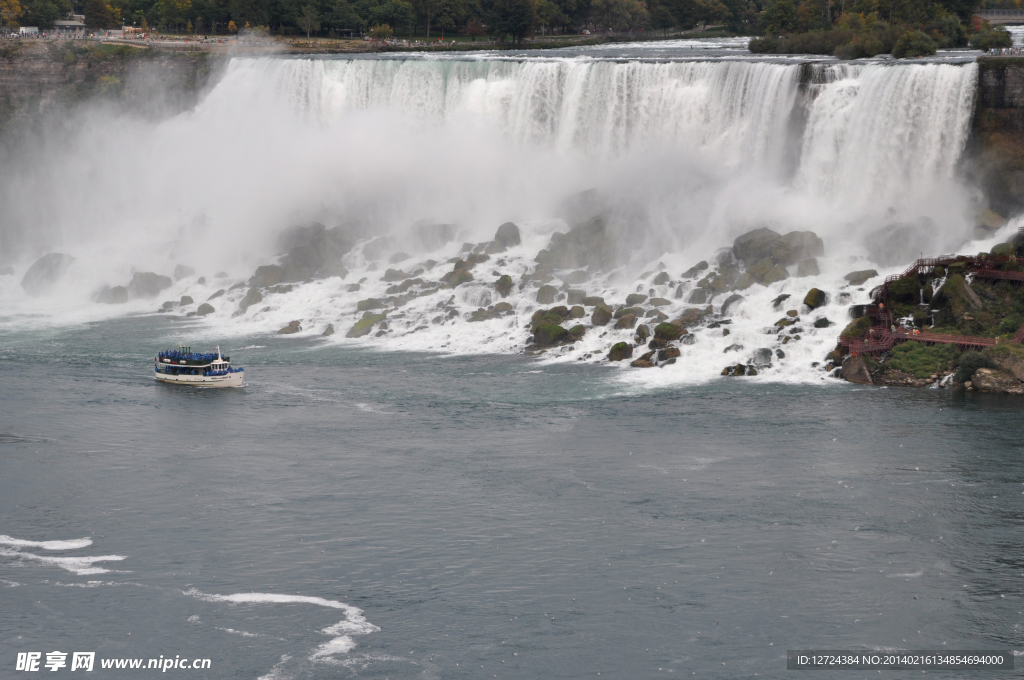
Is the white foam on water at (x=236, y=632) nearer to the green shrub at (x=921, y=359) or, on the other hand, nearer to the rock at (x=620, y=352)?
the rock at (x=620, y=352)

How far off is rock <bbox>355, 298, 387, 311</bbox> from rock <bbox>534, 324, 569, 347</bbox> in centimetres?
1119

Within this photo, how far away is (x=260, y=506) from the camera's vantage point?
3903 cm

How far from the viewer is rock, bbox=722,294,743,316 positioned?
60.0 m

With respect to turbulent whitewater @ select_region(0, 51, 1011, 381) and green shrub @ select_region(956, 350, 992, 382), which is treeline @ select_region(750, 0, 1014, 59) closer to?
turbulent whitewater @ select_region(0, 51, 1011, 381)

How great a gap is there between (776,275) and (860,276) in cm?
397

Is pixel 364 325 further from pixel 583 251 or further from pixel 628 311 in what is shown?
pixel 628 311

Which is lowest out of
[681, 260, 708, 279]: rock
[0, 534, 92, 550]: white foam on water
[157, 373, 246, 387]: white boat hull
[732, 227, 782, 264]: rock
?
[157, 373, 246, 387]: white boat hull

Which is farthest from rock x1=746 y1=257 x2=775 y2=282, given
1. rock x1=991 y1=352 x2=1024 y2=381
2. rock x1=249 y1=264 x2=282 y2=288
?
rock x1=249 y1=264 x2=282 y2=288

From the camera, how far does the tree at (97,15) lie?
12812 centimetres

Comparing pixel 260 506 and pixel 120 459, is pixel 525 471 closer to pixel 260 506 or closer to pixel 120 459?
pixel 260 506

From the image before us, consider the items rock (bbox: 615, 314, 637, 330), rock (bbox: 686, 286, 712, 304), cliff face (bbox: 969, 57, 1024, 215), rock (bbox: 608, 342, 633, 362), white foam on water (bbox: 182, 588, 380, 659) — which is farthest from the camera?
cliff face (bbox: 969, 57, 1024, 215)

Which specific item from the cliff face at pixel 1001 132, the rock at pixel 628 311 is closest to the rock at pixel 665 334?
the rock at pixel 628 311

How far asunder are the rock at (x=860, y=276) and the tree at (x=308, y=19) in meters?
76.8

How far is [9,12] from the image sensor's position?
403ft
